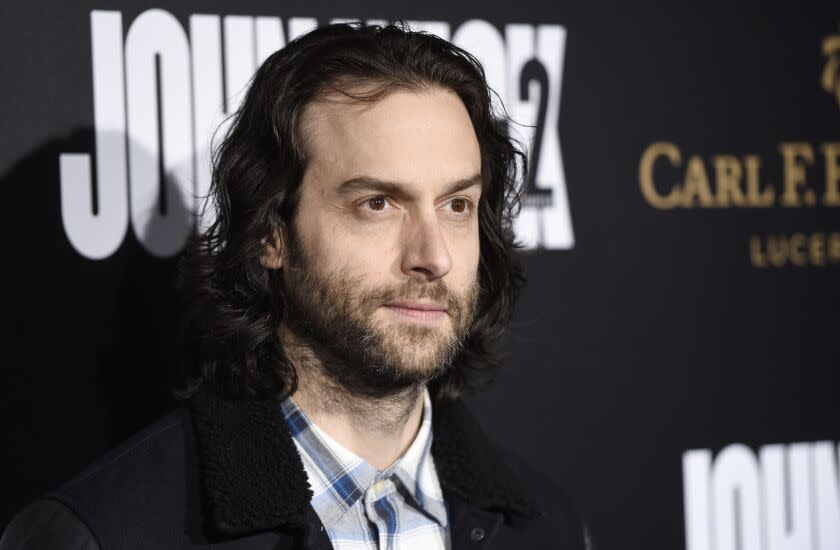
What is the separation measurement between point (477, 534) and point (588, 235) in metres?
0.69

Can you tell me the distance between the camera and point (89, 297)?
1634 mm

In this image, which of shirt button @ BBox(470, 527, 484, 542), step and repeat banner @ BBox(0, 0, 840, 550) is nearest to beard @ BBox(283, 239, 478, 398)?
shirt button @ BBox(470, 527, 484, 542)

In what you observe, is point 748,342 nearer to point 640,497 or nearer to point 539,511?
point 640,497

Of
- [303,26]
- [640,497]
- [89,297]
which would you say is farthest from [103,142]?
[640,497]

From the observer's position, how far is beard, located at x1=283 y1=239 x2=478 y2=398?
1312 millimetres

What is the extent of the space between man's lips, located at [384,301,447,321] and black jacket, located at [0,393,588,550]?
7.7 inches

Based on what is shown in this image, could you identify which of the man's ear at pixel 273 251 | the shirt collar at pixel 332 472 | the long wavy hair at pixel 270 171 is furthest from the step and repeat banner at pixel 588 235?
the shirt collar at pixel 332 472

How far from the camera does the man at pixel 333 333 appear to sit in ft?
4.11

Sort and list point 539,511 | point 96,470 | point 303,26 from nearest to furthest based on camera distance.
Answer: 1. point 96,470
2. point 539,511
3. point 303,26

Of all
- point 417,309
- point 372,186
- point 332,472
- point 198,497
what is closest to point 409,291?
point 417,309

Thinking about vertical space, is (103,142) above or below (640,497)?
above

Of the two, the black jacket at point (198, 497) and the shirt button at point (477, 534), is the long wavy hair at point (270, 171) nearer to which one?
the black jacket at point (198, 497)

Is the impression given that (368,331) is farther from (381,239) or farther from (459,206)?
(459,206)

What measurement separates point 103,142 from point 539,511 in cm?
85
